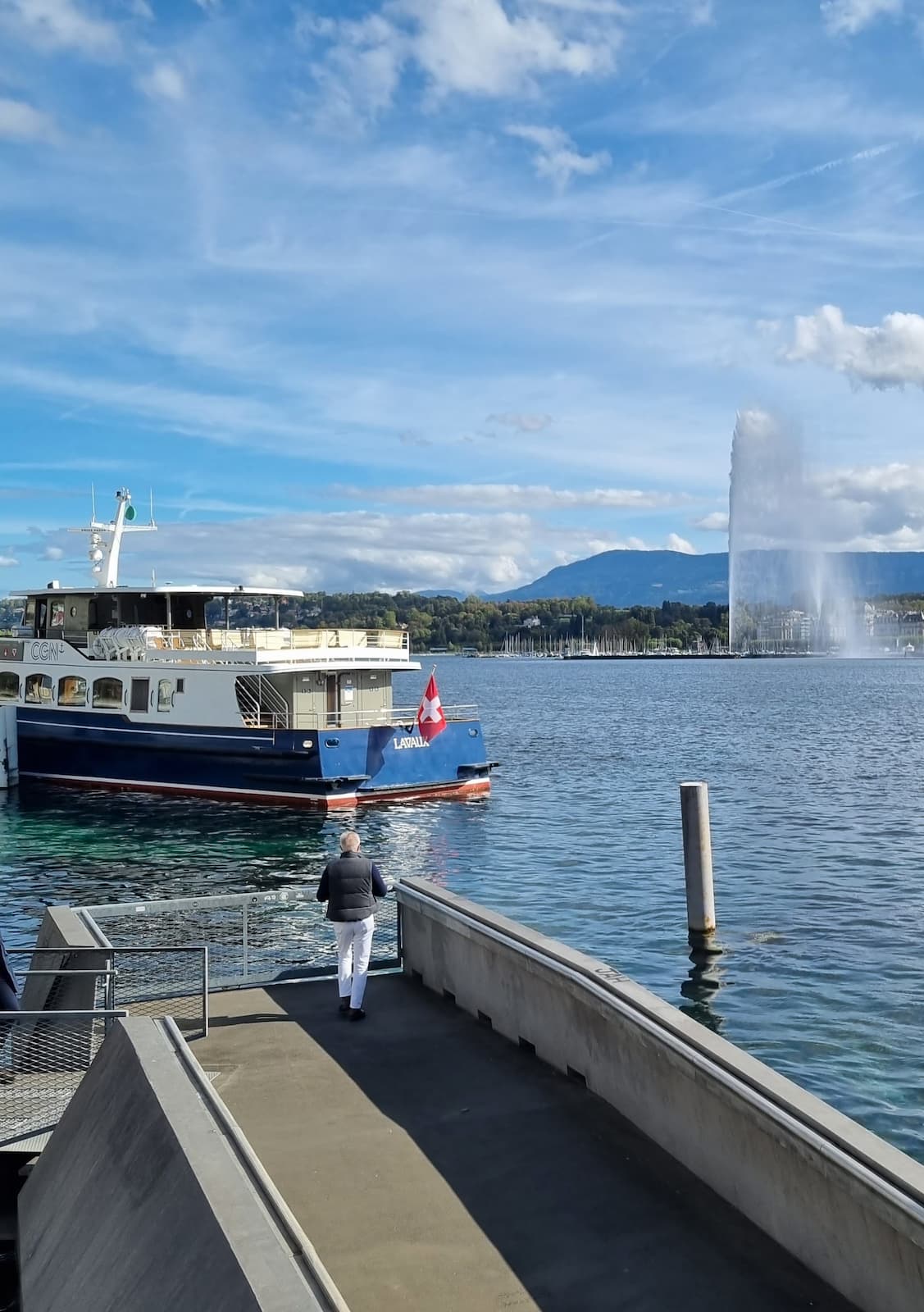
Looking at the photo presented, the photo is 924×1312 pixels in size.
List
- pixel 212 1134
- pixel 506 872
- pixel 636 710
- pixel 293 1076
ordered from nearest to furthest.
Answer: pixel 212 1134 < pixel 293 1076 < pixel 506 872 < pixel 636 710

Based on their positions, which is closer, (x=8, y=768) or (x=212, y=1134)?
(x=212, y=1134)

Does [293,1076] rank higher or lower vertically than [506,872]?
higher

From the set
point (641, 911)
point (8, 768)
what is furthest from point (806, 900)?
point (8, 768)

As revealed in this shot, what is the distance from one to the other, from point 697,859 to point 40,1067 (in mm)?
11863

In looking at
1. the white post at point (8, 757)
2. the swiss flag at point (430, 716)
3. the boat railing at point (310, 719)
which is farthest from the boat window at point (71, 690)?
the swiss flag at point (430, 716)

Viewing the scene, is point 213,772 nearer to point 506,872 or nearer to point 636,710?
point 506,872

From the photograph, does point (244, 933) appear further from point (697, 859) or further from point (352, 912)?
point (697, 859)

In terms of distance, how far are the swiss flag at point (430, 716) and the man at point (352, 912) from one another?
2149 centimetres

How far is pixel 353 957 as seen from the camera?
9180 mm

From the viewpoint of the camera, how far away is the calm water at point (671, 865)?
1441 centimetres

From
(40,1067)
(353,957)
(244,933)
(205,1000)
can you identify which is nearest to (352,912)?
(353,957)

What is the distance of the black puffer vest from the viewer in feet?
31.0

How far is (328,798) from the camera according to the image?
103 feet

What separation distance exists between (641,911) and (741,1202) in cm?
1535
